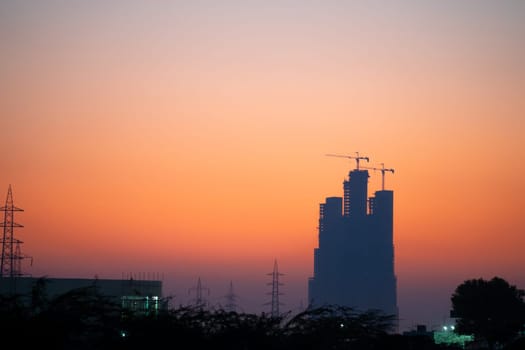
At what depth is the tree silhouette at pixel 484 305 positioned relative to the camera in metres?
120

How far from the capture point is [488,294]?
122m

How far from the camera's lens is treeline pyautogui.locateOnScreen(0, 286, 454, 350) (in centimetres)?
2967

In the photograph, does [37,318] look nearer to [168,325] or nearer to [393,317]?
[168,325]

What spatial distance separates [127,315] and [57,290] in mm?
80870

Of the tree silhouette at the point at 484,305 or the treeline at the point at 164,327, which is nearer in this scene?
the treeline at the point at 164,327

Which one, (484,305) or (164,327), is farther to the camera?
(484,305)

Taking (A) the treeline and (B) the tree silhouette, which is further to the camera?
(B) the tree silhouette

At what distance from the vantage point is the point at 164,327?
33312 millimetres

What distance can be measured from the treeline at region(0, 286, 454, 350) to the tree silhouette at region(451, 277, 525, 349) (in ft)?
277

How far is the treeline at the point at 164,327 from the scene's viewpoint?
29672mm

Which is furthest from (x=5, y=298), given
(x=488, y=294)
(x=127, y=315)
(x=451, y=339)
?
(x=488, y=294)

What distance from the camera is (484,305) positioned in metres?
122

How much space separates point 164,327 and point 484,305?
3734 inches

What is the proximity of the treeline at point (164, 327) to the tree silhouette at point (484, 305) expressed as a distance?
84.5m
